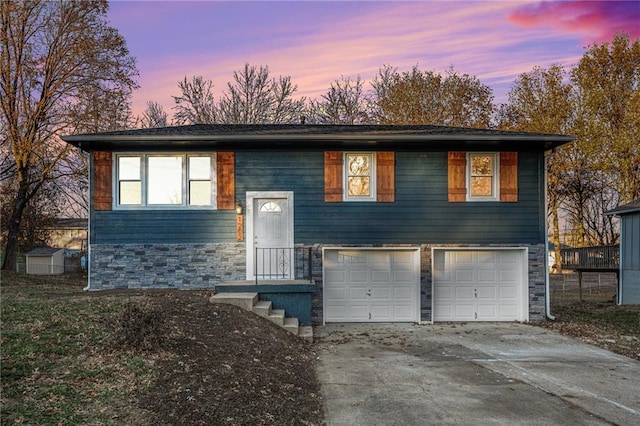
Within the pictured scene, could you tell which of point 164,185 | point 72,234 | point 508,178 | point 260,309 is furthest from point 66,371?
point 72,234

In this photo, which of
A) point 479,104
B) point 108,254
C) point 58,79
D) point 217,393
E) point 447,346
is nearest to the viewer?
point 217,393

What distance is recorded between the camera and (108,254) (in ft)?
38.7

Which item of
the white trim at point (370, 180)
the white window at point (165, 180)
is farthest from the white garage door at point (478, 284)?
the white window at point (165, 180)

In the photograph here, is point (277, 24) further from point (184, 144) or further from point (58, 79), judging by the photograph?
point (58, 79)

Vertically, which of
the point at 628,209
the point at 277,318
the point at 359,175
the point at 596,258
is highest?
the point at 359,175

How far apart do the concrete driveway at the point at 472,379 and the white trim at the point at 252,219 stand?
235 cm

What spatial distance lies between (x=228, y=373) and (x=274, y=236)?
6261mm

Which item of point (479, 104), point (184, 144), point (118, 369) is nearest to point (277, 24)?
point (184, 144)

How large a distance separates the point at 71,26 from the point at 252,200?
13.7 meters

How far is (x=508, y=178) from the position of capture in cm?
1221

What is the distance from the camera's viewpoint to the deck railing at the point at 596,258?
1869 centimetres

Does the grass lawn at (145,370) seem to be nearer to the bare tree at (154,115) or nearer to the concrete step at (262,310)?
the concrete step at (262,310)

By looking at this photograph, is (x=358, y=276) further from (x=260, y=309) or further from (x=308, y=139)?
(x=308, y=139)

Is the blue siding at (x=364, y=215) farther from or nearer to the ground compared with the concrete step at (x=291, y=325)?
farther from the ground
